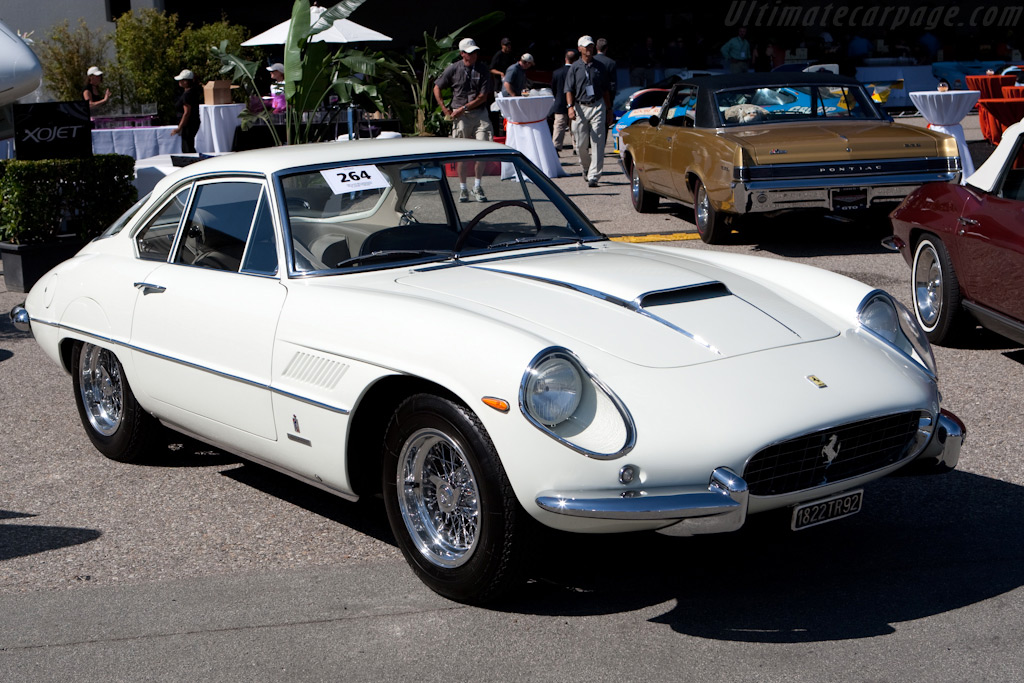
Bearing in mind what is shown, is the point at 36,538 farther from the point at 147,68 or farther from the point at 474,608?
the point at 147,68

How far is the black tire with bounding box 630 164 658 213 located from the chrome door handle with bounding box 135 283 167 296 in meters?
8.83

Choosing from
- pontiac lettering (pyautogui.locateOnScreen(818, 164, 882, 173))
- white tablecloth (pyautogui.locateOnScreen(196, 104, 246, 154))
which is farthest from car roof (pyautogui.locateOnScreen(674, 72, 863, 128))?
white tablecloth (pyautogui.locateOnScreen(196, 104, 246, 154))

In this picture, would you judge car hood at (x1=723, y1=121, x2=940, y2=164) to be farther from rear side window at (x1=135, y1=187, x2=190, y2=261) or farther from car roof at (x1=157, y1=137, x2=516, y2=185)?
rear side window at (x1=135, y1=187, x2=190, y2=261)

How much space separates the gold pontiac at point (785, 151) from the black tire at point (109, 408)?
613 centimetres

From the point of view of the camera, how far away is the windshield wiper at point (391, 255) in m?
4.64

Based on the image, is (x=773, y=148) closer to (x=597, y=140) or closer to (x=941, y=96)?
(x=941, y=96)

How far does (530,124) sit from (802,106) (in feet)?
18.3

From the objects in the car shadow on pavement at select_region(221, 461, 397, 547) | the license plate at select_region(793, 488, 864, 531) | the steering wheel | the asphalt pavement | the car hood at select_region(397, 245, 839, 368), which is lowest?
the car shadow on pavement at select_region(221, 461, 397, 547)

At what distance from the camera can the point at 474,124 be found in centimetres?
1467

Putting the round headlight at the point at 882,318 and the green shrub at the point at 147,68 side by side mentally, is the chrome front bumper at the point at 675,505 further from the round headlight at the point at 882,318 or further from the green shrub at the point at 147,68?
the green shrub at the point at 147,68

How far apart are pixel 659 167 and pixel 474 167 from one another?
292 inches

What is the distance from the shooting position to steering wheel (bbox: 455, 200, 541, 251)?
4816 millimetres

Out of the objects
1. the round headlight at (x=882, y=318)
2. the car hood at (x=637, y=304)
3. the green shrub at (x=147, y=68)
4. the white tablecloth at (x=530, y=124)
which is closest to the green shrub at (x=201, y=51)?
the green shrub at (x=147, y=68)

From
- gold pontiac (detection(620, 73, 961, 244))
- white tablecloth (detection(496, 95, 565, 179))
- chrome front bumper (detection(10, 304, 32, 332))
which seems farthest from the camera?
white tablecloth (detection(496, 95, 565, 179))
